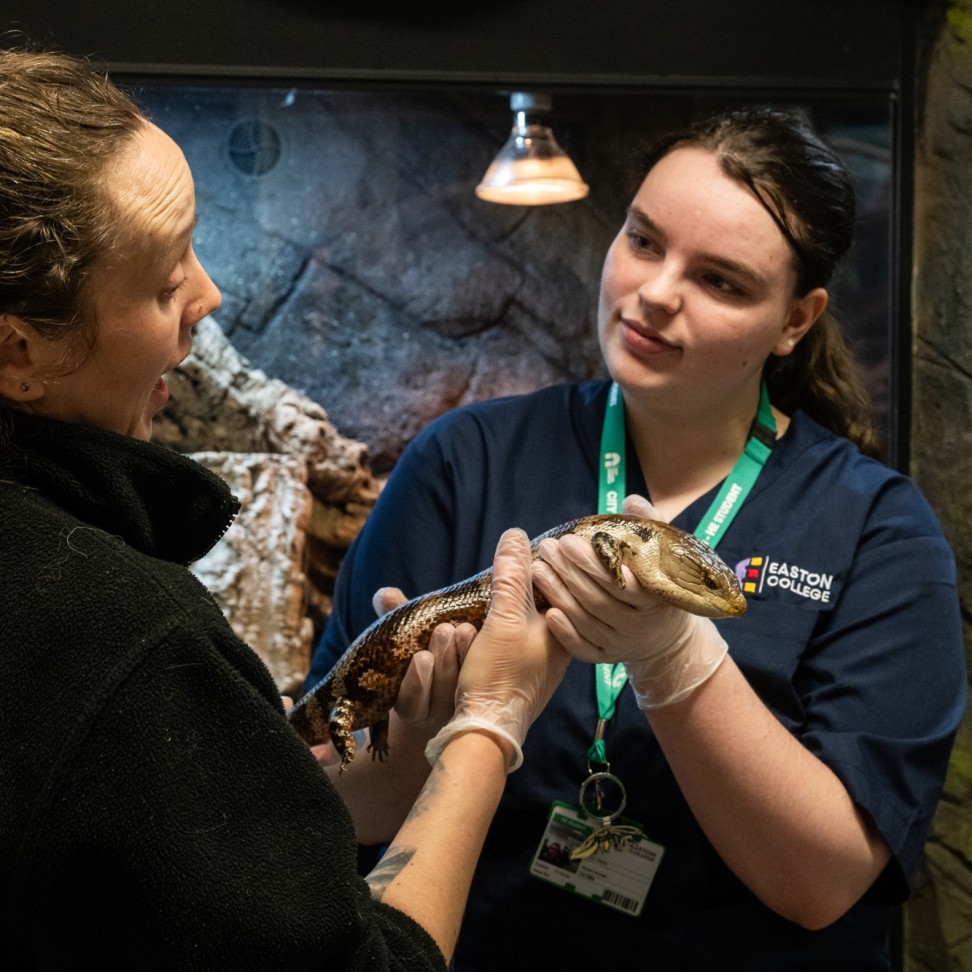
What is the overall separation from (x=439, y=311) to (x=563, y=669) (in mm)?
1043

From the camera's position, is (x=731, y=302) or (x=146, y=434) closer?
(x=146, y=434)

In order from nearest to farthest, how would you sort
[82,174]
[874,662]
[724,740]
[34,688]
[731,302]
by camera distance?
[34,688] < [82,174] < [724,740] < [874,662] < [731,302]

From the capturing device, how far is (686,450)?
213 cm

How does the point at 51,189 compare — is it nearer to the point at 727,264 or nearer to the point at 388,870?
the point at 388,870

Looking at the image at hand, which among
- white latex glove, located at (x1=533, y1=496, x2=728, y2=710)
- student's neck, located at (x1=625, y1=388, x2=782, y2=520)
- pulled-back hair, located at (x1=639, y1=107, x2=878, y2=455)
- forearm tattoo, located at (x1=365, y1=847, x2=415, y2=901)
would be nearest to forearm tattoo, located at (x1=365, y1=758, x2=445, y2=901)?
forearm tattoo, located at (x1=365, y1=847, x2=415, y2=901)

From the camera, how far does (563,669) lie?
5.86 ft

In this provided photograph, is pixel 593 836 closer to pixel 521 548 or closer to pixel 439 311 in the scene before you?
pixel 521 548

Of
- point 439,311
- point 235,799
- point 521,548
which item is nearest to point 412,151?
point 439,311

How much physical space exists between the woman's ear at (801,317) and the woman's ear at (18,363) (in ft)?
4.74

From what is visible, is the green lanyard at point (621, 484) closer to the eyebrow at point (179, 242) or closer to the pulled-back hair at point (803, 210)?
the pulled-back hair at point (803, 210)

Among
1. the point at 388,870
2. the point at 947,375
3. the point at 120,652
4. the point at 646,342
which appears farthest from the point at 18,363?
the point at 947,375

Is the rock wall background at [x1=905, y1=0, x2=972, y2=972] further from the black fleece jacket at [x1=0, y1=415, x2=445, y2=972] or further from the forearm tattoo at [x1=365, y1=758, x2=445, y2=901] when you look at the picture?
the black fleece jacket at [x1=0, y1=415, x2=445, y2=972]

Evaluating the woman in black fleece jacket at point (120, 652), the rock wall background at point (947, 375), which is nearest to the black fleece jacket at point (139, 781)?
the woman in black fleece jacket at point (120, 652)

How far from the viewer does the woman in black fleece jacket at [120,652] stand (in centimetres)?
96
